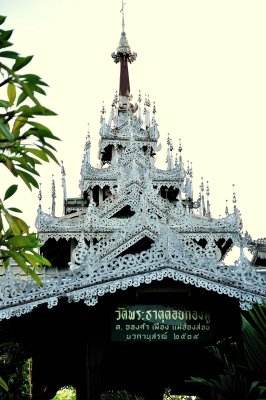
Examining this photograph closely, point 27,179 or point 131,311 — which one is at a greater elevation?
point 27,179

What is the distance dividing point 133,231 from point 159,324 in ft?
18.5

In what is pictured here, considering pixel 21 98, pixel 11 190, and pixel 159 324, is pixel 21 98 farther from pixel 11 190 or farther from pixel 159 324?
pixel 159 324

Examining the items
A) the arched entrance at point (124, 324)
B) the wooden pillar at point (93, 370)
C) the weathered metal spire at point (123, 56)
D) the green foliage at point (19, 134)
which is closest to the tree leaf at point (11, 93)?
Result: the green foliage at point (19, 134)

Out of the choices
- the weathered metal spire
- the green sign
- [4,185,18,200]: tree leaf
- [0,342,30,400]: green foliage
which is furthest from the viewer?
the weathered metal spire

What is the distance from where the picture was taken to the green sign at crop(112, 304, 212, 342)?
30.0 feet

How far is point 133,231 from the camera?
1473cm

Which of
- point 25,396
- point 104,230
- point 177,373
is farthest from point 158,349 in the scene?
point 104,230

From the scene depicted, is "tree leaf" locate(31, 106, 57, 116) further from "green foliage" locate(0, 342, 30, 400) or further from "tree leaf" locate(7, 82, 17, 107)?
"green foliage" locate(0, 342, 30, 400)

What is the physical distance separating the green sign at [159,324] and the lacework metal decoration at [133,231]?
2.47 ft

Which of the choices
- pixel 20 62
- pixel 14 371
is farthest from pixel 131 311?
pixel 20 62

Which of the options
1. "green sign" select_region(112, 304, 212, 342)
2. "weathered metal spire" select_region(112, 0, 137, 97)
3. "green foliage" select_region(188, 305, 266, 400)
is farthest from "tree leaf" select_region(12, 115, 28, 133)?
"weathered metal spire" select_region(112, 0, 137, 97)

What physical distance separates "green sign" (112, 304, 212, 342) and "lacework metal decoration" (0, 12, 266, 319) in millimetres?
753

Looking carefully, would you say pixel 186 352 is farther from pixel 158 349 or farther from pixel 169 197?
pixel 169 197

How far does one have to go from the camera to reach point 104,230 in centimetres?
2205
